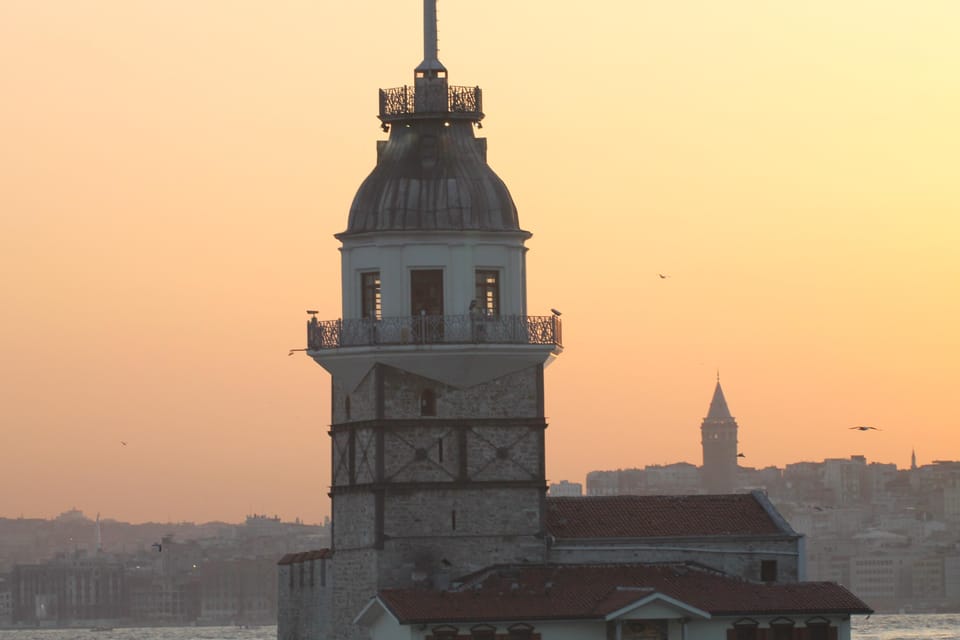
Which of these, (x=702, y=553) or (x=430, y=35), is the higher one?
(x=430, y=35)

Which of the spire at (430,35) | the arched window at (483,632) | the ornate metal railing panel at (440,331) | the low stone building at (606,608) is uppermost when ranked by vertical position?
the spire at (430,35)

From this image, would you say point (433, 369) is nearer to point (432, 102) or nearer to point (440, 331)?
point (440, 331)

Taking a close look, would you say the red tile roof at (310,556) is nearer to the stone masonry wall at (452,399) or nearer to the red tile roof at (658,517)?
the stone masonry wall at (452,399)

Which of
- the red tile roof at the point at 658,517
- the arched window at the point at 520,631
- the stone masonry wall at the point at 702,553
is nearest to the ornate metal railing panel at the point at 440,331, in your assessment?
the red tile roof at the point at 658,517

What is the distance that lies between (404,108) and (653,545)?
1404 cm

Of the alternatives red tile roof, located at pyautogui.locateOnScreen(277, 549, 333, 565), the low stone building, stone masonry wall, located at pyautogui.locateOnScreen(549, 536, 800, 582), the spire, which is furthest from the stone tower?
the low stone building

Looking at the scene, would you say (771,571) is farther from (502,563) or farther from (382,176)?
(382,176)

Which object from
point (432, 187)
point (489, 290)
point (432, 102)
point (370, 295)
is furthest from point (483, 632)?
point (432, 102)

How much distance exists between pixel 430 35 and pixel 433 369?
9.86m

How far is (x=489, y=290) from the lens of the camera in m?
80.4

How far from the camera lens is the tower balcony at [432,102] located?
8119 centimetres

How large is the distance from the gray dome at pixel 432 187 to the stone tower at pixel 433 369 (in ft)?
0.13

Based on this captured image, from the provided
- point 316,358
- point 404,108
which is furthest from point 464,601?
point 404,108

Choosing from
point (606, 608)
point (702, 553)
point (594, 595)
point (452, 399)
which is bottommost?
point (606, 608)
